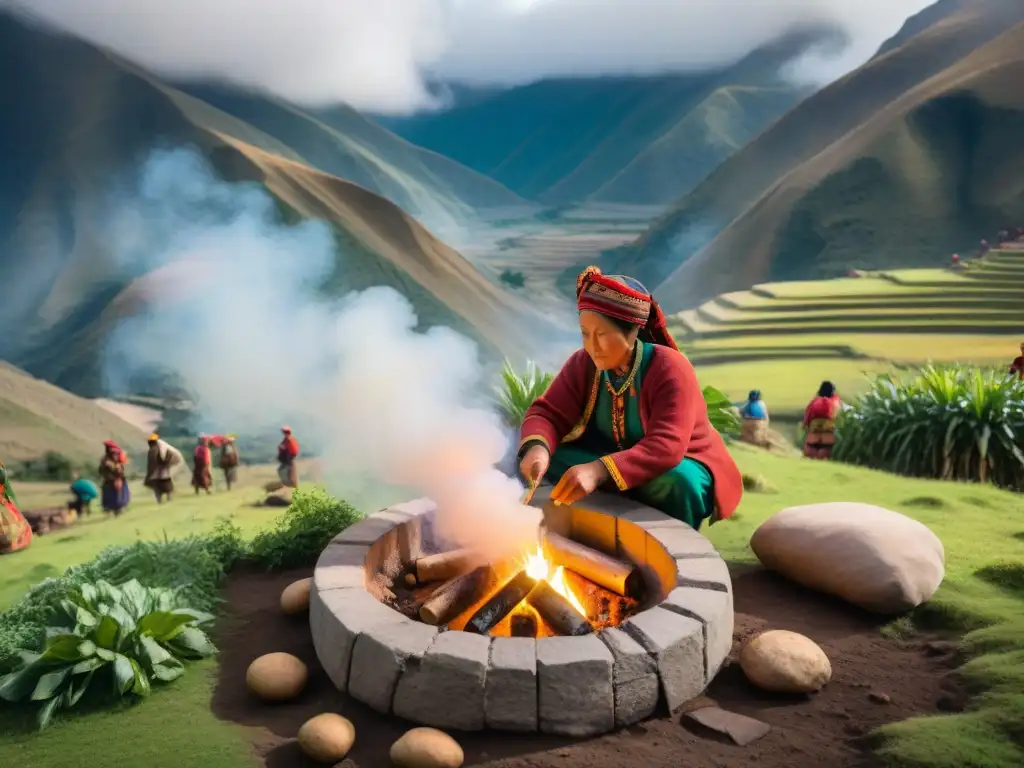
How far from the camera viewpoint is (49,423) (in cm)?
586

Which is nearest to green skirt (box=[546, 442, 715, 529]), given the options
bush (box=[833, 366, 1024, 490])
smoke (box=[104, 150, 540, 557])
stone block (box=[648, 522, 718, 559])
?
stone block (box=[648, 522, 718, 559])

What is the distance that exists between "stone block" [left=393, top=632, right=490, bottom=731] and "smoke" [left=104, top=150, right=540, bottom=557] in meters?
1.90

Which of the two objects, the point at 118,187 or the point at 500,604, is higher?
the point at 118,187

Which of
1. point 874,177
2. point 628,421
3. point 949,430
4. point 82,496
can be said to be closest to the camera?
point 628,421

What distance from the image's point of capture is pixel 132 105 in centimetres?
727

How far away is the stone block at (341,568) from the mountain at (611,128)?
7.36 m

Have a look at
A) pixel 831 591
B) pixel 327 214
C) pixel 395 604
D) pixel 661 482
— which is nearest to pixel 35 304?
pixel 327 214

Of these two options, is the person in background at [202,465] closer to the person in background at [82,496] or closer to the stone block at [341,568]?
the person in background at [82,496]

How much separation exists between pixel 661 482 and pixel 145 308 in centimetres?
571

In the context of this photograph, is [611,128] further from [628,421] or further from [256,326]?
[628,421]

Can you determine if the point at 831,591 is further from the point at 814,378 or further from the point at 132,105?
the point at 132,105

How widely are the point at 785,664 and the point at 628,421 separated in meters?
1.12

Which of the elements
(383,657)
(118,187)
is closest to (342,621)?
(383,657)

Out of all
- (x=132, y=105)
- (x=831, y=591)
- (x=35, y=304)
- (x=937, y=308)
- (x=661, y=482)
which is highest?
(x=132, y=105)
